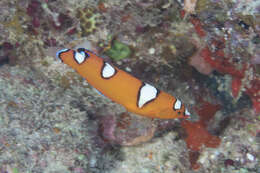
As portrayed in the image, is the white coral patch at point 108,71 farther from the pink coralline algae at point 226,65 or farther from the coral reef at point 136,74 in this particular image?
the pink coralline algae at point 226,65

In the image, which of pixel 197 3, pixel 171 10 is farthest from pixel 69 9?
pixel 197 3

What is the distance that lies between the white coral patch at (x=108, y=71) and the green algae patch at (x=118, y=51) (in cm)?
96

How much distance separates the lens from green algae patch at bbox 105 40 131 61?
356 cm

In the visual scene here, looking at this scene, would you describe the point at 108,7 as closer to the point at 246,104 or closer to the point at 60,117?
the point at 60,117

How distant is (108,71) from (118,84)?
0.67ft

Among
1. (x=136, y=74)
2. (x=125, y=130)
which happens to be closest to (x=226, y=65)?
(x=136, y=74)

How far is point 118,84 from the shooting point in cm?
265

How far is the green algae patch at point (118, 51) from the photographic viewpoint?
140 inches

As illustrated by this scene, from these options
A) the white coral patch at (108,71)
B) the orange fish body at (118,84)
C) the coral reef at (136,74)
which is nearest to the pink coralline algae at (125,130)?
the coral reef at (136,74)

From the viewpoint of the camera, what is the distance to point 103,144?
12.3ft

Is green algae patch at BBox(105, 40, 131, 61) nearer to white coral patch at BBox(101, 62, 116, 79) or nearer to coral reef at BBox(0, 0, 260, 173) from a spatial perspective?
coral reef at BBox(0, 0, 260, 173)

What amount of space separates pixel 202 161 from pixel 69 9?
3293 mm

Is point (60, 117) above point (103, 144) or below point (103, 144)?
above

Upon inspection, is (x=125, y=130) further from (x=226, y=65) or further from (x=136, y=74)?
(x=226, y=65)
